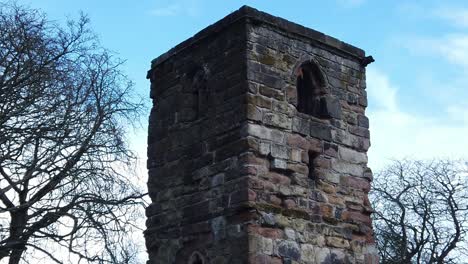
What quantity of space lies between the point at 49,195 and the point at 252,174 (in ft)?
15.5

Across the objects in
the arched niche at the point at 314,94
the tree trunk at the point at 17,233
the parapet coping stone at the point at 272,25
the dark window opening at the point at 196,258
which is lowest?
the dark window opening at the point at 196,258

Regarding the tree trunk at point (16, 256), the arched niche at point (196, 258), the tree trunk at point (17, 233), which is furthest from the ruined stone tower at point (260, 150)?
the tree trunk at point (16, 256)

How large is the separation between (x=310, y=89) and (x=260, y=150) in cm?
143

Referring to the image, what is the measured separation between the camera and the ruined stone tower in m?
8.13

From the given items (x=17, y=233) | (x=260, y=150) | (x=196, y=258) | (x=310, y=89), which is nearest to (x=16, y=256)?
(x=17, y=233)

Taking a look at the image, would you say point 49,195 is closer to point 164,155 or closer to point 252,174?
point 164,155

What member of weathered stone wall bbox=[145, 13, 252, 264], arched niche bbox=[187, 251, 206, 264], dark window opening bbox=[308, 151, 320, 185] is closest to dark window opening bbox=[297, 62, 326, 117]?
dark window opening bbox=[308, 151, 320, 185]

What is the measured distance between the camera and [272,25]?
28.9 feet

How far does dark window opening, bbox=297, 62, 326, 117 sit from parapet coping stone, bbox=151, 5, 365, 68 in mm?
370

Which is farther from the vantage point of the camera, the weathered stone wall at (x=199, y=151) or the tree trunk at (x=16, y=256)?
the tree trunk at (x=16, y=256)

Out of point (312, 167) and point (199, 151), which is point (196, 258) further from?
point (312, 167)

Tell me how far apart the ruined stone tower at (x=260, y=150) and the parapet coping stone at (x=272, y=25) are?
15 mm

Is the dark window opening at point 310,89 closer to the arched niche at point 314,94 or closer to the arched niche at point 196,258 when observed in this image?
the arched niche at point 314,94

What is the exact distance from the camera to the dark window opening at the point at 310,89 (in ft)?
30.0
